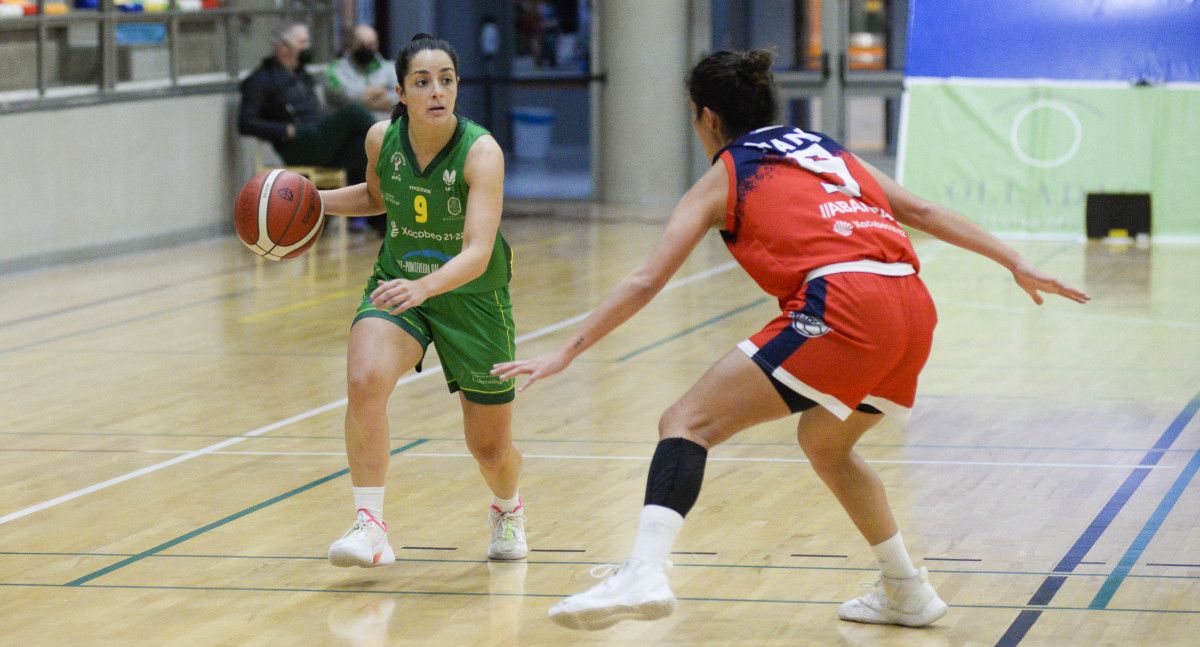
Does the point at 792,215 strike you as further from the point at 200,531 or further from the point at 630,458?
the point at 630,458

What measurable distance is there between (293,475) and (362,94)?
8.30 meters

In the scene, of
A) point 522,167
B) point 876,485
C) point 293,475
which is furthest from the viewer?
point 522,167

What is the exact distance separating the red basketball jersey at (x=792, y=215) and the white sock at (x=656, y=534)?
59 centimetres

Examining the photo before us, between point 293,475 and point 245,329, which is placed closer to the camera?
point 293,475

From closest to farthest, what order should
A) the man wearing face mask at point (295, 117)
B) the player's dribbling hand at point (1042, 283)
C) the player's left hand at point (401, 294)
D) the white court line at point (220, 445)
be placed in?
1. the player's dribbling hand at point (1042, 283)
2. the player's left hand at point (401, 294)
3. the white court line at point (220, 445)
4. the man wearing face mask at point (295, 117)

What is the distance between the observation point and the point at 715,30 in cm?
1675

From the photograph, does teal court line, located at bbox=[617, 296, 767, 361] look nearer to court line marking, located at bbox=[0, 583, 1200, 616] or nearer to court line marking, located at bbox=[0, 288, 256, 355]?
court line marking, located at bbox=[0, 288, 256, 355]

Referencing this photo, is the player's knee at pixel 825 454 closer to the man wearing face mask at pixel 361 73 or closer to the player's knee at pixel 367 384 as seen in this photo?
the player's knee at pixel 367 384

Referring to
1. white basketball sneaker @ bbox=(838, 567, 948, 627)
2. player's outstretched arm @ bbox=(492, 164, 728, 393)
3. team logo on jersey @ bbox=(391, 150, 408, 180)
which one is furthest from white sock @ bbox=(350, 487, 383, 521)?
white basketball sneaker @ bbox=(838, 567, 948, 627)

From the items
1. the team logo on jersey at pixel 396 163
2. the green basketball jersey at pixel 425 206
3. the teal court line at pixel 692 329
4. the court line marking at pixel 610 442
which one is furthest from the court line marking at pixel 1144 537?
the teal court line at pixel 692 329

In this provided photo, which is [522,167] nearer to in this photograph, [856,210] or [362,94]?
[362,94]

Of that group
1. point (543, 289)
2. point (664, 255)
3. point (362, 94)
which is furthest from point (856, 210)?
point (362, 94)

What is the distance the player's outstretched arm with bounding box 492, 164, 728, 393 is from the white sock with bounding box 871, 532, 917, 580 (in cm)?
92

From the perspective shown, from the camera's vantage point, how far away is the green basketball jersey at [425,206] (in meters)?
4.71
